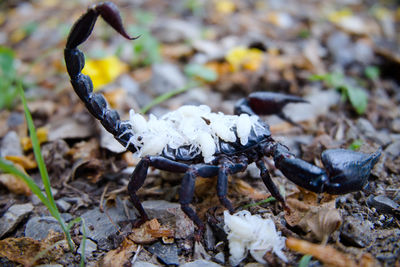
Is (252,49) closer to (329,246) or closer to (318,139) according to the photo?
(318,139)

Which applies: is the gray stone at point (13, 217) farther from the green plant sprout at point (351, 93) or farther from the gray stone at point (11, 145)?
the green plant sprout at point (351, 93)

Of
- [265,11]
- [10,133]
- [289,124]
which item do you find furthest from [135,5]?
[289,124]

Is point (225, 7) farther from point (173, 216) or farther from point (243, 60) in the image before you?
point (173, 216)

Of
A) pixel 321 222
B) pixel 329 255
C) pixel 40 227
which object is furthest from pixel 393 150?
pixel 40 227

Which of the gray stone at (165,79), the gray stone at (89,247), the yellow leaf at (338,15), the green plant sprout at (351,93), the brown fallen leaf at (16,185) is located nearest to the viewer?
the gray stone at (89,247)

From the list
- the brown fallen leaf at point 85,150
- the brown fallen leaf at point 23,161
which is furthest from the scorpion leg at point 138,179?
the brown fallen leaf at point 23,161

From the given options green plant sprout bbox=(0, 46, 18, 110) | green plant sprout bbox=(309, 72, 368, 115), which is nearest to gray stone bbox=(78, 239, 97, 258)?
green plant sprout bbox=(0, 46, 18, 110)
